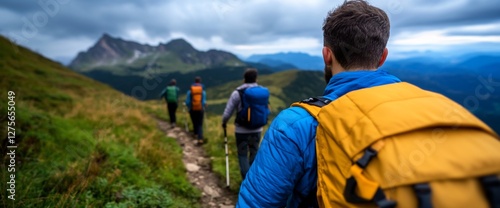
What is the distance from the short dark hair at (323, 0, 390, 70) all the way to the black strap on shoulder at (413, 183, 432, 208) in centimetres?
100

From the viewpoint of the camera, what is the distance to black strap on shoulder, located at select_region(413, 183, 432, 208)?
3.87ft

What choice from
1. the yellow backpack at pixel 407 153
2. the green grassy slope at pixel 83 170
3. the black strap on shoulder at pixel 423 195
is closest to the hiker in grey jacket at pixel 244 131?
the green grassy slope at pixel 83 170

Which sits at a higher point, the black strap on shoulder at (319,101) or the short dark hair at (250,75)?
the short dark hair at (250,75)

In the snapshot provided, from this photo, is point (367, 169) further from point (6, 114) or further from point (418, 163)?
point (6, 114)

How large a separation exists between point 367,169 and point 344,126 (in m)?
0.28

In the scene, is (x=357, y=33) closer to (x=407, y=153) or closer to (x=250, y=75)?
(x=407, y=153)

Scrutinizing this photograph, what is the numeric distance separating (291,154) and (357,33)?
0.99 metres

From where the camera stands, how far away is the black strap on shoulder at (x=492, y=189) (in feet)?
3.64

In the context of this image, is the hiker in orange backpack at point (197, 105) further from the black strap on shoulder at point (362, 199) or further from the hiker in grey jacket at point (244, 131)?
the black strap on shoulder at point (362, 199)

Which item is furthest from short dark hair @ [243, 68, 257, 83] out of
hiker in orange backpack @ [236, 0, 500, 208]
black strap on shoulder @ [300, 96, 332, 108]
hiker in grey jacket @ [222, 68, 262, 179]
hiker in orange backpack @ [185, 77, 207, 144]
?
hiker in orange backpack @ [185, 77, 207, 144]

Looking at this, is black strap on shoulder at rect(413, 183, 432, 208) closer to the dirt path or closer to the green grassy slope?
the green grassy slope

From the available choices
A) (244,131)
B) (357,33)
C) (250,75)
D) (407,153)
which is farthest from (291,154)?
(244,131)

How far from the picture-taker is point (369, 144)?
55.0 inches

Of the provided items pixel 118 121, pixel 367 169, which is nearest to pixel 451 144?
pixel 367 169
